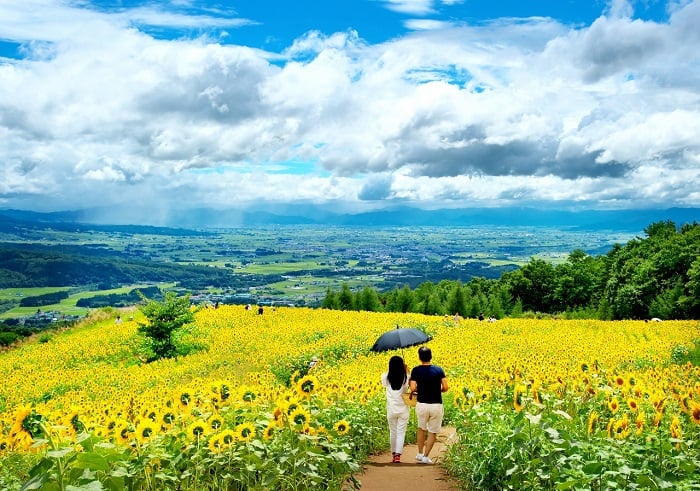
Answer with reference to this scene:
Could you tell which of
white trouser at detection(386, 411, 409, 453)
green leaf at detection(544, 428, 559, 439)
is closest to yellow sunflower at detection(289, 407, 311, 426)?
green leaf at detection(544, 428, 559, 439)

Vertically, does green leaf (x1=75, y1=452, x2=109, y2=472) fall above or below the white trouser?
above

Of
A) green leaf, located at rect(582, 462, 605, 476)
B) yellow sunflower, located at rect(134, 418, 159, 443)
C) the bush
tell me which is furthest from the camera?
the bush

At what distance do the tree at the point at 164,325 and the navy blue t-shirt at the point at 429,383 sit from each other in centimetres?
1768

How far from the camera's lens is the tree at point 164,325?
82.5ft

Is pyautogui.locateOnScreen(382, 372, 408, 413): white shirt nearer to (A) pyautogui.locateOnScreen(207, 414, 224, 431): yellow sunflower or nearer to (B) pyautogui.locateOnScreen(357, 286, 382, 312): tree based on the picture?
(A) pyautogui.locateOnScreen(207, 414, 224, 431): yellow sunflower

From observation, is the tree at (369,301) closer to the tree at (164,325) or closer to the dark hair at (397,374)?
the tree at (164,325)

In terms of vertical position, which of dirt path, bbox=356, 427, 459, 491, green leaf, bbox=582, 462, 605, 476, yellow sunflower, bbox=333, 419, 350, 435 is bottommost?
dirt path, bbox=356, 427, 459, 491

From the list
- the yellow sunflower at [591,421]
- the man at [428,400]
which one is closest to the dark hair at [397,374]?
the man at [428,400]

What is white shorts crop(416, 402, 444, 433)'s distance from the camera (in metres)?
9.20

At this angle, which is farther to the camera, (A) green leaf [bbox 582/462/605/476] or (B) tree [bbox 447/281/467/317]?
(B) tree [bbox 447/281/467/317]

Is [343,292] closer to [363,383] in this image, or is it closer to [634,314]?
[634,314]

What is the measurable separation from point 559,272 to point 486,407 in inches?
2498

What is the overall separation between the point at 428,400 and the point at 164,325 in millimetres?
18112

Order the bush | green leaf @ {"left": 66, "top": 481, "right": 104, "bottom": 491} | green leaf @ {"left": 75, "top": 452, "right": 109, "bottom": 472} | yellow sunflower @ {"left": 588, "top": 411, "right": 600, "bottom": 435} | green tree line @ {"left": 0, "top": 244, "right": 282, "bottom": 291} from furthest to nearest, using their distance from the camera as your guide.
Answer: green tree line @ {"left": 0, "top": 244, "right": 282, "bottom": 291}
the bush
yellow sunflower @ {"left": 588, "top": 411, "right": 600, "bottom": 435}
green leaf @ {"left": 75, "top": 452, "right": 109, "bottom": 472}
green leaf @ {"left": 66, "top": 481, "right": 104, "bottom": 491}
